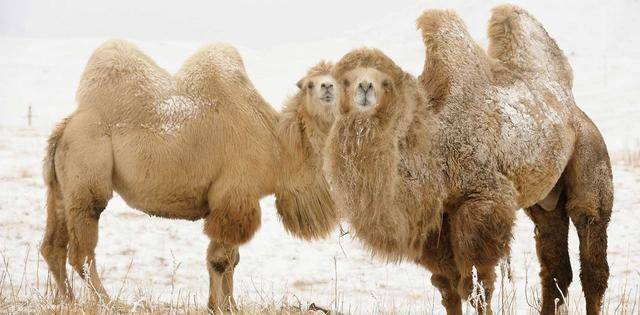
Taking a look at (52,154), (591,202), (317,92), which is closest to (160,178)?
(52,154)

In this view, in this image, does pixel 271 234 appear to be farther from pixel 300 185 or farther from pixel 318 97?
pixel 318 97

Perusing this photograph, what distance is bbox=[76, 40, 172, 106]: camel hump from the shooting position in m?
6.86

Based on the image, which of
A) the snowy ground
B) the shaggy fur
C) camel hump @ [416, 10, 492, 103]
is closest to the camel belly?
the snowy ground

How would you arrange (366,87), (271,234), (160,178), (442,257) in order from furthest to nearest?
(271,234)
(160,178)
(442,257)
(366,87)

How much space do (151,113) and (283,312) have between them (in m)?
2.40

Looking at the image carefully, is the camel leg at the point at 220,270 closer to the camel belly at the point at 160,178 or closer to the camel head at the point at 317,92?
the camel belly at the point at 160,178

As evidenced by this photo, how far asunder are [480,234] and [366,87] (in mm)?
999

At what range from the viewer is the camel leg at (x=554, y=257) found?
5.01 m

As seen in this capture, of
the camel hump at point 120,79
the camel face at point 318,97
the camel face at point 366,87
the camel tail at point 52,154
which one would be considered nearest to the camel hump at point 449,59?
the camel face at point 366,87

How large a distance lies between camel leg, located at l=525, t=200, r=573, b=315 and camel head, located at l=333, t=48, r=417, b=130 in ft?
5.14

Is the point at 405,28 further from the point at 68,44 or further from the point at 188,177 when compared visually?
the point at 188,177

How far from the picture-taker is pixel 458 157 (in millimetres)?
4105

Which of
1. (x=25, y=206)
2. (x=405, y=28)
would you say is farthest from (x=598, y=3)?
(x=25, y=206)

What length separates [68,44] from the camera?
1938 inches
